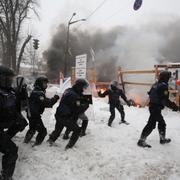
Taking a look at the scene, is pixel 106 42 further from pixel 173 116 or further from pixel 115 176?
pixel 115 176

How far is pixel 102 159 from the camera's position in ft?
17.5

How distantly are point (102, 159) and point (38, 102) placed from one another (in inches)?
68.6

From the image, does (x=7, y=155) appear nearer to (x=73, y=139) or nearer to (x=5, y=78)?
(x=5, y=78)

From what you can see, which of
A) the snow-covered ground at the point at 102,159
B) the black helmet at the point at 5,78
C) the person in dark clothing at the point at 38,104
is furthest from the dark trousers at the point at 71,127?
the black helmet at the point at 5,78

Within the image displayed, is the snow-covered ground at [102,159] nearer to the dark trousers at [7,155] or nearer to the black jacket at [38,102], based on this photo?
the dark trousers at [7,155]

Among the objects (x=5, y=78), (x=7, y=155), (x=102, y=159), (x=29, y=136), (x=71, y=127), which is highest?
(x=5, y=78)

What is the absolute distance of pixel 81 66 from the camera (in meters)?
9.40

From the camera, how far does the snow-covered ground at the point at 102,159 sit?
4719 mm

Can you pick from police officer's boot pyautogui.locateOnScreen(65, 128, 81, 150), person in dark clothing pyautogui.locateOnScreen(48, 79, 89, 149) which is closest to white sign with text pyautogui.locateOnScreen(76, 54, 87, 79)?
person in dark clothing pyautogui.locateOnScreen(48, 79, 89, 149)

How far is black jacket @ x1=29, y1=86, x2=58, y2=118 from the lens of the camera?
5641 millimetres

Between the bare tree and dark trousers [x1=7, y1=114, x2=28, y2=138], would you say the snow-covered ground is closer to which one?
dark trousers [x1=7, y1=114, x2=28, y2=138]

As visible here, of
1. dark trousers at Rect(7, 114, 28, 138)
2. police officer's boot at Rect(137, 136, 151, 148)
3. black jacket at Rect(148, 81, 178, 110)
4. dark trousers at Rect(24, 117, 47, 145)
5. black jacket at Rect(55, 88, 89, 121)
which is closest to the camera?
dark trousers at Rect(7, 114, 28, 138)

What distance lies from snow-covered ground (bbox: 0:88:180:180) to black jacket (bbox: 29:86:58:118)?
746 mm

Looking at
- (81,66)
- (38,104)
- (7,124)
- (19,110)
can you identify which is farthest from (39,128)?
(81,66)
